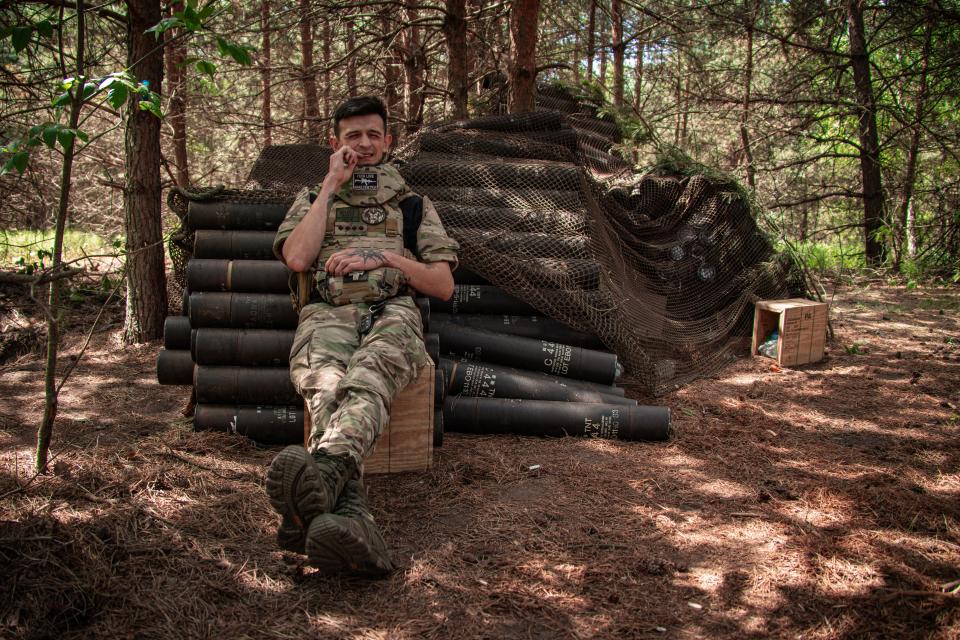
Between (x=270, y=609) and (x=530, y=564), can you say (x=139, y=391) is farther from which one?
(x=530, y=564)

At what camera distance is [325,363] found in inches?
140

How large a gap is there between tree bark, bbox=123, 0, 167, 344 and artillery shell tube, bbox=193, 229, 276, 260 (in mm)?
1217

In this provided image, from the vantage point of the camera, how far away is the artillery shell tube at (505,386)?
189 inches

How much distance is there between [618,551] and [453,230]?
308 cm

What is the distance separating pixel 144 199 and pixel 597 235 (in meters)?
3.84

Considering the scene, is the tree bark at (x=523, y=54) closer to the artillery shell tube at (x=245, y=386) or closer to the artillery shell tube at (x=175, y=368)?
the artillery shell tube at (x=175, y=368)

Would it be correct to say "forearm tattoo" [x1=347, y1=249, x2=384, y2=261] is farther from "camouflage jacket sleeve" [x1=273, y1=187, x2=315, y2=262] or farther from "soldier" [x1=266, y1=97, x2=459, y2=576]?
"camouflage jacket sleeve" [x1=273, y1=187, x2=315, y2=262]

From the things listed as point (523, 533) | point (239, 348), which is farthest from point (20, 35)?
point (523, 533)

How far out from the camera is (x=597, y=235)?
6129 mm

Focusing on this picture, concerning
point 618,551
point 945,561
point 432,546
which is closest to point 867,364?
point 945,561

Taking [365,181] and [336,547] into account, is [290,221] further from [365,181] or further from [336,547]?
[336,547]

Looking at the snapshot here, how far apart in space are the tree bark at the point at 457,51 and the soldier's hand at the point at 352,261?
510 cm

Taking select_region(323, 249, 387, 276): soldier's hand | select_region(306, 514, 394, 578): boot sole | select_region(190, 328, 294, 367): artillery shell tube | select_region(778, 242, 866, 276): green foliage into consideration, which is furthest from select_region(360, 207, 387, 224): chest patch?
select_region(778, 242, 866, 276): green foliage

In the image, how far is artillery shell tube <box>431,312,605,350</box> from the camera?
5492mm
